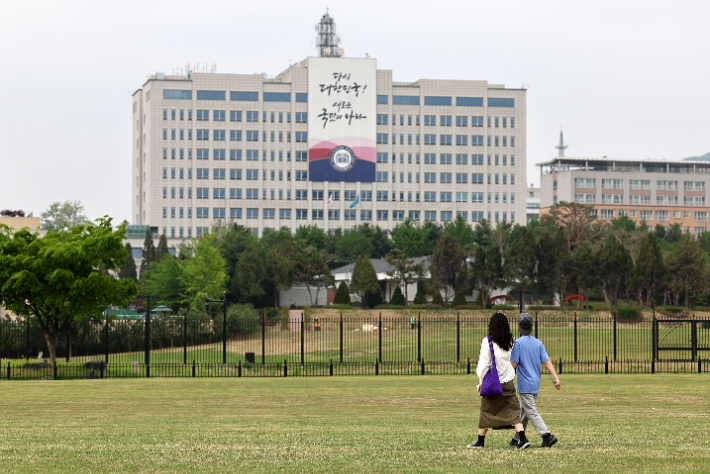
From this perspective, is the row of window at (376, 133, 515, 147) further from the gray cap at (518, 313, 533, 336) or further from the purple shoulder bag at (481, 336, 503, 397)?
the purple shoulder bag at (481, 336, 503, 397)

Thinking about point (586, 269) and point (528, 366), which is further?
point (586, 269)

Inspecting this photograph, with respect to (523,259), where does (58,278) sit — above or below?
below

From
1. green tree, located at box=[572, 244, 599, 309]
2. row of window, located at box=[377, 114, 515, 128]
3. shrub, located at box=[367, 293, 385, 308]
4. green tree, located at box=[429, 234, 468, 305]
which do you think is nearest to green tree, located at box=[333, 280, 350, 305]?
shrub, located at box=[367, 293, 385, 308]

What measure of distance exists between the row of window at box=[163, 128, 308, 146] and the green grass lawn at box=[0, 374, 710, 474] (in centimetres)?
12675

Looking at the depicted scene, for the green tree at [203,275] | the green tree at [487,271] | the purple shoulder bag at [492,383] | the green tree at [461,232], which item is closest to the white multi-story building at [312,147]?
the green tree at [461,232]

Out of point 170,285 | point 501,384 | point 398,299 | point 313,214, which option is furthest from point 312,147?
point 501,384

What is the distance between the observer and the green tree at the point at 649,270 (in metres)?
84.1

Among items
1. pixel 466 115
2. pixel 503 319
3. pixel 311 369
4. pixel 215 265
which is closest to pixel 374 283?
pixel 215 265

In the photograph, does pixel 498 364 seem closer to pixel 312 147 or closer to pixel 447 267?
pixel 447 267

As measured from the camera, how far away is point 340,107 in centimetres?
15112

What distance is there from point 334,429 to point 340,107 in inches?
5468

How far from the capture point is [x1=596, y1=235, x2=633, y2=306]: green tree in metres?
85.7

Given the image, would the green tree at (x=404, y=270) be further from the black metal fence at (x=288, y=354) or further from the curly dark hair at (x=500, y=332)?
the curly dark hair at (x=500, y=332)

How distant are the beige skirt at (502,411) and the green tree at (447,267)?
81.3 meters
